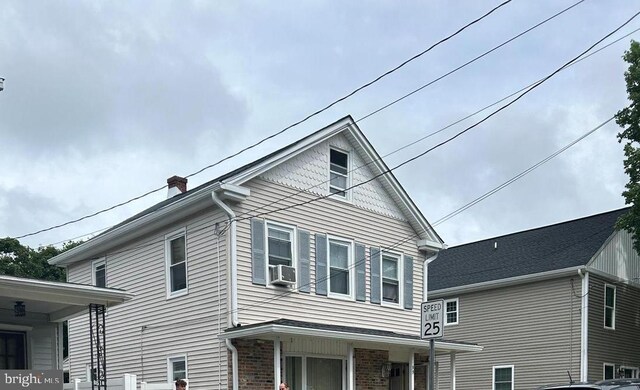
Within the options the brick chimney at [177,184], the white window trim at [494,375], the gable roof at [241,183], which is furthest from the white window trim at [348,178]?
the white window trim at [494,375]

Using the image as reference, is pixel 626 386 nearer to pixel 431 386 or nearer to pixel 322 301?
pixel 431 386

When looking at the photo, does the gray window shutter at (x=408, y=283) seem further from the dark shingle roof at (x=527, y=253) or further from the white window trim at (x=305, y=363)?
the dark shingle roof at (x=527, y=253)

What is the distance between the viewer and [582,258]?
22.8 m

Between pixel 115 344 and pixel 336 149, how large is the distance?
299 inches

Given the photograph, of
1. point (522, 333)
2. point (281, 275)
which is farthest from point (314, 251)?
point (522, 333)

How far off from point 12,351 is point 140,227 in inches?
189

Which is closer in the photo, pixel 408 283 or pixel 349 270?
pixel 349 270

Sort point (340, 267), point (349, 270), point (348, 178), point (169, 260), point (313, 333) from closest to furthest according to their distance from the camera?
point (313, 333)
point (169, 260)
point (340, 267)
point (349, 270)
point (348, 178)

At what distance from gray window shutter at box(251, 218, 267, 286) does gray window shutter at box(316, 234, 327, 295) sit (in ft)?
5.48

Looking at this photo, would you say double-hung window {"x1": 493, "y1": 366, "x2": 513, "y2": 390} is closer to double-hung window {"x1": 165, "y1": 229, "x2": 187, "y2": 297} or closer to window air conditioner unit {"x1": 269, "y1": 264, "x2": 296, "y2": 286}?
window air conditioner unit {"x1": 269, "y1": 264, "x2": 296, "y2": 286}

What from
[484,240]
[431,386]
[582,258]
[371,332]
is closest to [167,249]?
[371,332]

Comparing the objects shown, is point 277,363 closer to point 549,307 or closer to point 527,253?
point 549,307

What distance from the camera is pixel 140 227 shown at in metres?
16.8

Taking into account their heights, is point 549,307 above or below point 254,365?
below
